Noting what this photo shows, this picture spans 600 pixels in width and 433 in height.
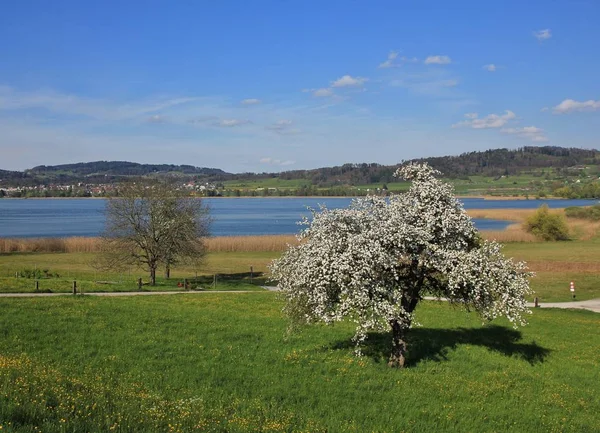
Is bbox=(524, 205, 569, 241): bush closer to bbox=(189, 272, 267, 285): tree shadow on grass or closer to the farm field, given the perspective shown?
the farm field

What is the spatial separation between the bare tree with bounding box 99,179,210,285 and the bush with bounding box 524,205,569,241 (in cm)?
7326

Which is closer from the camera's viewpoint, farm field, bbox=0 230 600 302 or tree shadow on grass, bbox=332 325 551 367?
tree shadow on grass, bbox=332 325 551 367

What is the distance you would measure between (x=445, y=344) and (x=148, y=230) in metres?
32.8

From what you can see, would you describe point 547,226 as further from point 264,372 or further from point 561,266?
point 264,372

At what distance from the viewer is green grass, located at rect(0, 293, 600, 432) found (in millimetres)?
12625

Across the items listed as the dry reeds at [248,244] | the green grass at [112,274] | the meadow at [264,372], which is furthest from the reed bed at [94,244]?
the meadow at [264,372]

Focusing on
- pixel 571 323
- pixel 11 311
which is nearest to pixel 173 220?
pixel 11 311

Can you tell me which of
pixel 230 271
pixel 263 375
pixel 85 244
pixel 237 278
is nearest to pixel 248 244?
pixel 230 271

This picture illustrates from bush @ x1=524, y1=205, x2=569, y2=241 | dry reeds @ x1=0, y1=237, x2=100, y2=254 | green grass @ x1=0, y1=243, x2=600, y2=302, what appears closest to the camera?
green grass @ x1=0, y1=243, x2=600, y2=302

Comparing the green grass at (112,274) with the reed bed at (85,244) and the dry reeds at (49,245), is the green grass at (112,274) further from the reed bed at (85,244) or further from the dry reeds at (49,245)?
the dry reeds at (49,245)

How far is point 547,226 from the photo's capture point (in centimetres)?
10200

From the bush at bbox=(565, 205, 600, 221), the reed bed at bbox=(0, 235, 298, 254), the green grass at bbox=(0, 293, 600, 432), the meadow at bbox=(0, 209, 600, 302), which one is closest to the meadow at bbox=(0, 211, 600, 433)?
the green grass at bbox=(0, 293, 600, 432)

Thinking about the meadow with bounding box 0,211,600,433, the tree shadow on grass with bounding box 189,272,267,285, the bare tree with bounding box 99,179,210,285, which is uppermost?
the bare tree with bounding box 99,179,210,285

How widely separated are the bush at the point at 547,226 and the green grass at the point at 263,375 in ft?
255
